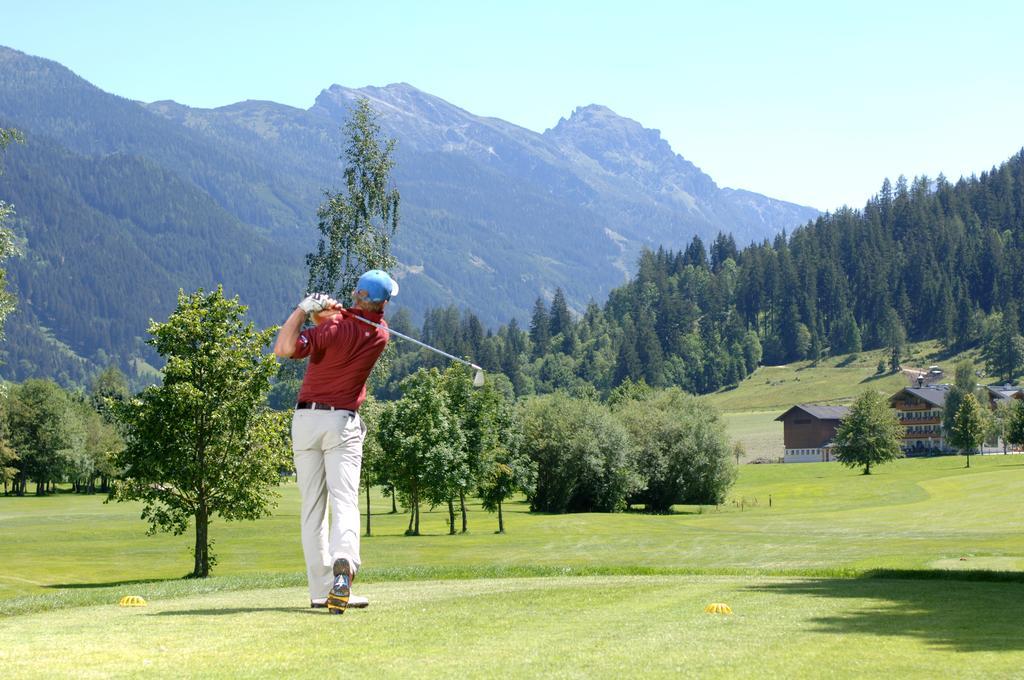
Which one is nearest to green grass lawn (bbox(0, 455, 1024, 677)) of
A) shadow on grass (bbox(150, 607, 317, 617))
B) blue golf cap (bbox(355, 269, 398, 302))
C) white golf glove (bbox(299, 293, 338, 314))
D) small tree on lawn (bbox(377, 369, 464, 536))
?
shadow on grass (bbox(150, 607, 317, 617))

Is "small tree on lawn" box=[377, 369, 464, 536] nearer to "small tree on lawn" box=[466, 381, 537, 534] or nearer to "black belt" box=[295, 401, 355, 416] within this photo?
"small tree on lawn" box=[466, 381, 537, 534]

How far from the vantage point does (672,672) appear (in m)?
9.70

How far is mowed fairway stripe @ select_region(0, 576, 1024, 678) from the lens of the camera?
9922 mm

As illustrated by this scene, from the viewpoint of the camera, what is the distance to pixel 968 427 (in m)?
156

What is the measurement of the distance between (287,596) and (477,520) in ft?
267

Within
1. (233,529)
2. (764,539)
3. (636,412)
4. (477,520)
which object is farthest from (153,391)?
(636,412)

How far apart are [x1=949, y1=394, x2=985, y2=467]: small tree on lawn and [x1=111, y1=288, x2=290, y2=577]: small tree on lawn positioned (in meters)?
131

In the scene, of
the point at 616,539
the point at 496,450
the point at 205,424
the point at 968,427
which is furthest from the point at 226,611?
the point at 968,427

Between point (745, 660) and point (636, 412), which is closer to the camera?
point (745, 660)

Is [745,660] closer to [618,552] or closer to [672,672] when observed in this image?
[672,672]

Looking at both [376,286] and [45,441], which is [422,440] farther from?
[45,441]

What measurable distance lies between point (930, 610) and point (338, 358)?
24.3 ft

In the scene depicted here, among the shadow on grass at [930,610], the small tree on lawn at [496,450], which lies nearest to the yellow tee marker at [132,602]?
the shadow on grass at [930,610]

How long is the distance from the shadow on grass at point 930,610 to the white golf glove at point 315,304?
6465 millimetres
